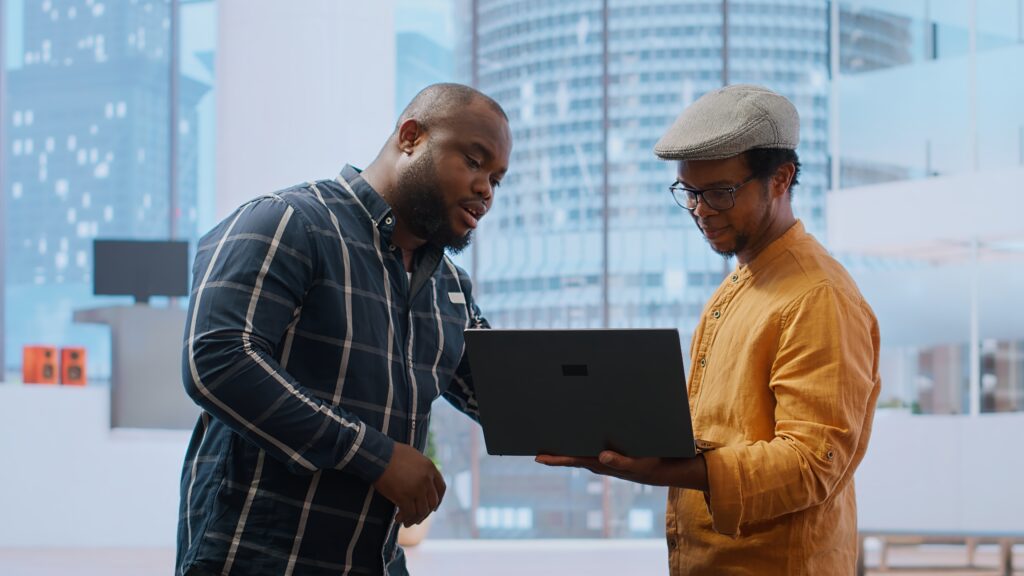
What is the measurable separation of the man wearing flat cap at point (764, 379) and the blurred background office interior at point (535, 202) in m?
3.66

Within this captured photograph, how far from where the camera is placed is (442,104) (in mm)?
1872

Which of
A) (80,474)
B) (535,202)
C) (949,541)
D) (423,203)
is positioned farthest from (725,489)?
(535,202)

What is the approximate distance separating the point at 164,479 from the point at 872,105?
5.97m

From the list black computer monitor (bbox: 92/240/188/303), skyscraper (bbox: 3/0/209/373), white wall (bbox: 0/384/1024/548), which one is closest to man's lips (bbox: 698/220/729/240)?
white wall (bbox: 0/384/1024/548)

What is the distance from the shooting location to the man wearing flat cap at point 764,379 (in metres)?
1.64

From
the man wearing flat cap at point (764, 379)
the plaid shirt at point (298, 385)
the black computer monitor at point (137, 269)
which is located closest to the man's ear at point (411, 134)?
the plaid shirt at point (298, 385)

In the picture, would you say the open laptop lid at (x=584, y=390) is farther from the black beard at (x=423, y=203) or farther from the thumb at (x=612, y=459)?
the black beard at (x=423, y=203)

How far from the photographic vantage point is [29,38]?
32.0ft

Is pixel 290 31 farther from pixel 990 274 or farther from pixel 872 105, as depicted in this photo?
pixel 990 274

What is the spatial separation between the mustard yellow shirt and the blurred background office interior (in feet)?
11.9

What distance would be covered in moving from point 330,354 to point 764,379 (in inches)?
26.3

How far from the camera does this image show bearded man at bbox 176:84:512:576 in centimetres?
162

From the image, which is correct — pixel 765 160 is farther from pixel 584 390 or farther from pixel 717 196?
pixel 584 390

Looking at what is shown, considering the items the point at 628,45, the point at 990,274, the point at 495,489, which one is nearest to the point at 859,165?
the point at 990,274
